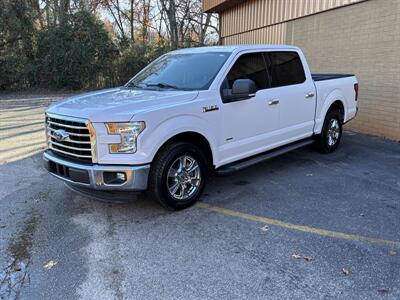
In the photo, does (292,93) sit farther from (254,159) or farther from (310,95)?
(254,159)

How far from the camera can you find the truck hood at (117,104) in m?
4.20

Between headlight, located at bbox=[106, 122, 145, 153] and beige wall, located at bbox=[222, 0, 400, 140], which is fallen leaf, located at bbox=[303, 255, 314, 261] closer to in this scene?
headlight, located at bbox=[106, 122, 145, 153]

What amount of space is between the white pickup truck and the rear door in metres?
0.02

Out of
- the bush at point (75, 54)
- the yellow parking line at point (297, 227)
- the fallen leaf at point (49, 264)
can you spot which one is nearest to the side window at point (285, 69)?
the yellow parking line at point (297, 227)

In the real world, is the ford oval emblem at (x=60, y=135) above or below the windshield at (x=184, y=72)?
below

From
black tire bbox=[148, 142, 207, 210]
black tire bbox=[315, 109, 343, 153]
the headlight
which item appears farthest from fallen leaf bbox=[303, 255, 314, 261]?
black tire bbox=[315, 109, 343, 153]

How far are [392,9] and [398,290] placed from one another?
7152 millimetres

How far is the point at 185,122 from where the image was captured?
182 inches

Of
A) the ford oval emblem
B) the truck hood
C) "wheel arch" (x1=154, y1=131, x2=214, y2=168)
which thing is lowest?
"wheel arch" (x1=154, y1=131, x2=214, y2=168)

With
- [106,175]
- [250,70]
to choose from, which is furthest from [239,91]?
[106,175]

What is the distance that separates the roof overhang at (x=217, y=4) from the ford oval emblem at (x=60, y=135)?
12312 millimetres

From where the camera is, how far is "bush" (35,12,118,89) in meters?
20.2

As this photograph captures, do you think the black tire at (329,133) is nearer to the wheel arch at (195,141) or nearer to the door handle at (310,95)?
the door handle at (310,95)

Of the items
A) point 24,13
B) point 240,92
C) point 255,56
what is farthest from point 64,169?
point 24,13
